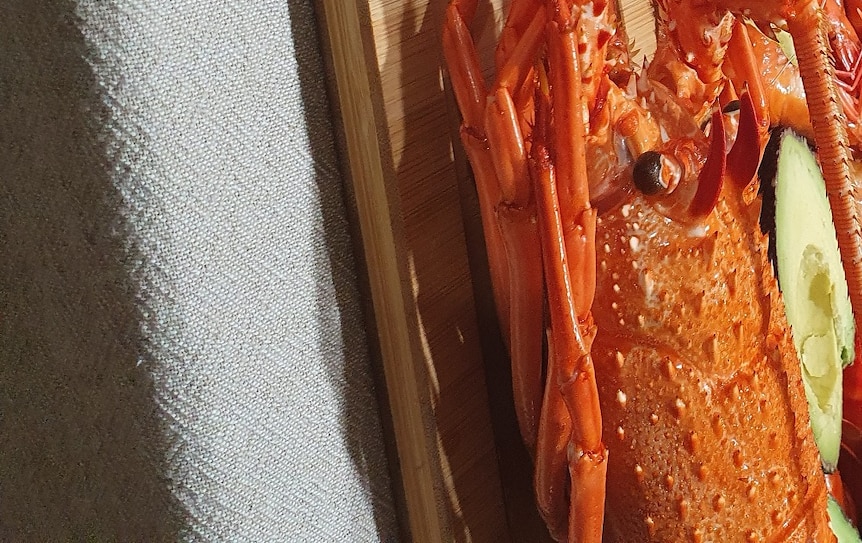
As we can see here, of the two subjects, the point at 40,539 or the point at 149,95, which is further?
the point at 40,539

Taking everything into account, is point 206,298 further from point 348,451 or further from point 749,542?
point 749,542

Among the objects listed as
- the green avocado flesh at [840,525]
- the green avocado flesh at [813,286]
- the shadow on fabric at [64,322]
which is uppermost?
the shadow on fabric at [64,322]

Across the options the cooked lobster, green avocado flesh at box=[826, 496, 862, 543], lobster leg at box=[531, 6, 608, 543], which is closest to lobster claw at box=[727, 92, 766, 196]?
the cooked lobster

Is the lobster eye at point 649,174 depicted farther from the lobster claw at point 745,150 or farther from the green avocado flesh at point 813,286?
the green avocado flesh at point 813,286

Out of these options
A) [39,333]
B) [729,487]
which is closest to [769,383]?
[729,487]

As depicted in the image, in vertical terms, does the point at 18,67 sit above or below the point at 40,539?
above

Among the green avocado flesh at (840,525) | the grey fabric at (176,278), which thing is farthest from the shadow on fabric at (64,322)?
the green avocado flesh at (840,525)

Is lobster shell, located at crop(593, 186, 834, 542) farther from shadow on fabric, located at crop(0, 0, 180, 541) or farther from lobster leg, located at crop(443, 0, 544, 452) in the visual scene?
shadow on fabric, located at crop(0, 0, 180, 541)

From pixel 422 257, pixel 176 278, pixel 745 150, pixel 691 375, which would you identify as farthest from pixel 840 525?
pixel 176 278
